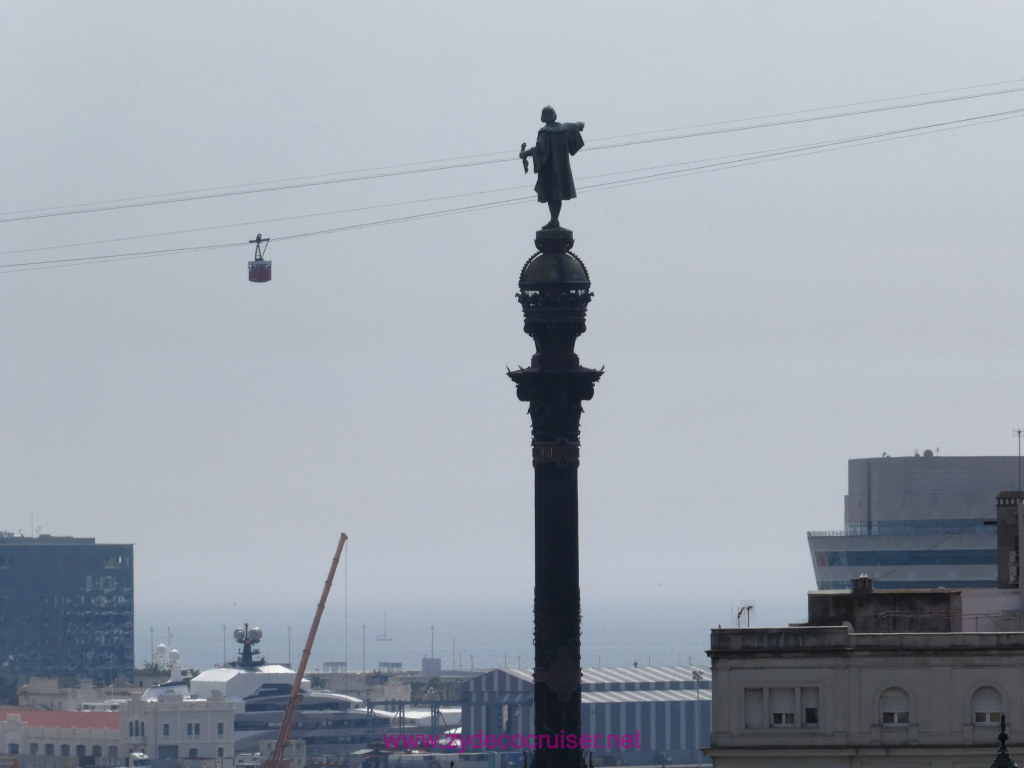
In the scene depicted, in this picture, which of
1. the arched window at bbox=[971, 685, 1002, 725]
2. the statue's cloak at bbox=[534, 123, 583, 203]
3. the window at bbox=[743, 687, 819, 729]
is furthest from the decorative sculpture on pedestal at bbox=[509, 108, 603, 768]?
the arched window at bbox=[971, 685, 1002, 725]

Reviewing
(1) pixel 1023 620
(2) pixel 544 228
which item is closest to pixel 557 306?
(2) pixel 544 228

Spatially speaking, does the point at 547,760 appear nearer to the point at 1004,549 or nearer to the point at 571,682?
the point at 571,682

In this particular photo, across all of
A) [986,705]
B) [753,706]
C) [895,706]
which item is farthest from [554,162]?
[986,705]

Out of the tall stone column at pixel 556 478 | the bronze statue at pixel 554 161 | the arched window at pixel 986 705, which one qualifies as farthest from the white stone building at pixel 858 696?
the bronze statue at pixel 554 161

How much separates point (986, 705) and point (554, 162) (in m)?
20.7

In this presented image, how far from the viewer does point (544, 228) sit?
81500mm

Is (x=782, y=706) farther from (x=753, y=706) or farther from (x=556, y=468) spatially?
(x=556, y=468)

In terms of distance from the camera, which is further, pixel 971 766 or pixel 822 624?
pixel 822 624

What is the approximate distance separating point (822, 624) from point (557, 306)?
626 inches

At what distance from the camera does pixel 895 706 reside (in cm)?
8094

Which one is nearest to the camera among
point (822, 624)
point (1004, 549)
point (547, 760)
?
point (547, 760)

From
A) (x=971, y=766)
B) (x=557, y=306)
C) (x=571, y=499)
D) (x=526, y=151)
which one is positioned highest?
(x=526, y=151)

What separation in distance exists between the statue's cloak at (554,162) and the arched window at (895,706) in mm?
17622

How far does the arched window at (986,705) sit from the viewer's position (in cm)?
8038
